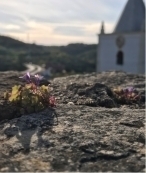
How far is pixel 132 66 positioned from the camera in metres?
33.2

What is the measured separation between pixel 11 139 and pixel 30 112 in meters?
A: 0.40

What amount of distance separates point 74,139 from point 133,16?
102 feet

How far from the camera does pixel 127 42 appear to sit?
33344 millimetres

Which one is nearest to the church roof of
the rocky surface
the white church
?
the white church

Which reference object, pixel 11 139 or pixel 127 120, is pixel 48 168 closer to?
pixel 11 139

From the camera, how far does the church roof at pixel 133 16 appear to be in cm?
3187

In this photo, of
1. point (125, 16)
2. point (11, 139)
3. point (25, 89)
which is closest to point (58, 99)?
point (25, 89)

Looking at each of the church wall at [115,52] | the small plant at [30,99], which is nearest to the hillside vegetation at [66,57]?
the church wall at [115,52]

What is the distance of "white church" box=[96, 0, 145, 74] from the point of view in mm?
31969

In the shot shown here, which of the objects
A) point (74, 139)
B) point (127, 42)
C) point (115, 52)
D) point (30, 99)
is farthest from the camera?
point (115, 52)

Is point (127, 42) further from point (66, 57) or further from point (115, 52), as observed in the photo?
point (66, 57)

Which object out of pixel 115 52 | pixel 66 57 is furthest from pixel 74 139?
pixel 66 57

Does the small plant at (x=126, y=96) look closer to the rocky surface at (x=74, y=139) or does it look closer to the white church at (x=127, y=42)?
the rocky surface at (x=74, y=139)

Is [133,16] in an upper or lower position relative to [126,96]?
upper
